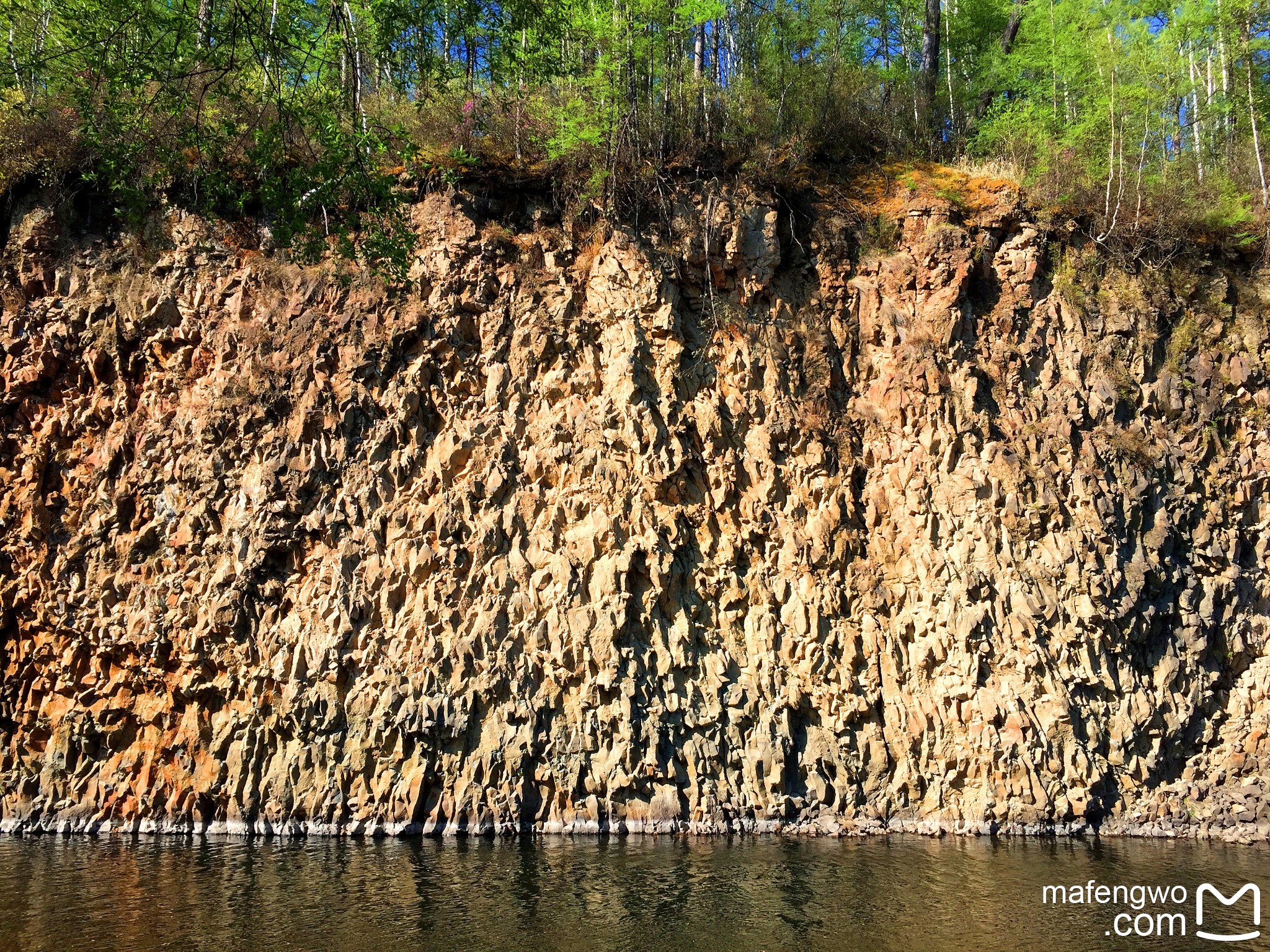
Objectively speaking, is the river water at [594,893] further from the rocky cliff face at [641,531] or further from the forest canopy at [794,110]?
the forest canopy at [794,110]

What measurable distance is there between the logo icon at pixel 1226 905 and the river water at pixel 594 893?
0.11m

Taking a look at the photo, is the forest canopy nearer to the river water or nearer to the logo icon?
the river water

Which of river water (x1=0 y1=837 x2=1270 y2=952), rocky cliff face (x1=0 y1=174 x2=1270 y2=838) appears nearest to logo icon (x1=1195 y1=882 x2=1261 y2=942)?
river water (x1=0 y1=837 x2=1270 y2=952)

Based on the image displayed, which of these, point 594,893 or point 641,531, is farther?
point 641,531

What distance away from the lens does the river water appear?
830 centimetres

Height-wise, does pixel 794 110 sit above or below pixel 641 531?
above

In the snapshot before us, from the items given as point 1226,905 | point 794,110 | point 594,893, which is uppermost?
point 794,110

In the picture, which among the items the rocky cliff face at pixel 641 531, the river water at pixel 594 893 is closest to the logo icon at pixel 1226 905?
the river water at pixel 594 893

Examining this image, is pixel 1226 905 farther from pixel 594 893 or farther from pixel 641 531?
pixel 641 531

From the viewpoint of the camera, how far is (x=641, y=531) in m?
14.6

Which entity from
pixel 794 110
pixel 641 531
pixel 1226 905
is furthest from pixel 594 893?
pixel 794 110

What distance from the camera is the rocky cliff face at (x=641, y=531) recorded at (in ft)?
43.2

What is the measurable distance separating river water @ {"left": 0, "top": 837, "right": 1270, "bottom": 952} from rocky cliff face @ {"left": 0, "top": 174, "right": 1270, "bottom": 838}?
1.08 meters

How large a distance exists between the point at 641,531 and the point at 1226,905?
8818 mm
